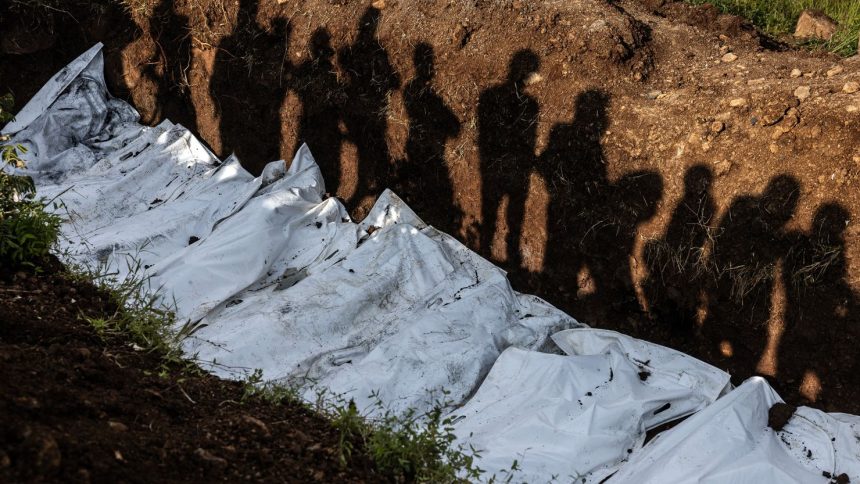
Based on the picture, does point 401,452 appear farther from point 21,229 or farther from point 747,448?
point 21,229

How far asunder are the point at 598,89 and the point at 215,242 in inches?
82.0

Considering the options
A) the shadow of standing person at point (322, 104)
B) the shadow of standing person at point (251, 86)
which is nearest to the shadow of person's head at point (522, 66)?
the shadow of standing person at point (322, 104)

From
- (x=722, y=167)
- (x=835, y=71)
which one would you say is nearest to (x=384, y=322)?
(x=722, y=167)

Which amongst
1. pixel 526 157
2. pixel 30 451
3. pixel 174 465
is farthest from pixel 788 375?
pixel 30 451

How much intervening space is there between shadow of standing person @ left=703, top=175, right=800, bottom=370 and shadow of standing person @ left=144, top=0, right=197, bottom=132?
3480 millimetres

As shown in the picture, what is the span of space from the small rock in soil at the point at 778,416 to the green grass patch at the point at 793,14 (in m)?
2.05

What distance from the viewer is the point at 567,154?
3.69 meters

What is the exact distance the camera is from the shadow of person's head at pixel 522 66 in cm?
387

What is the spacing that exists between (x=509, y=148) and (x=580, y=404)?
5.14 ft

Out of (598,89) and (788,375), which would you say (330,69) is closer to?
(598,89)

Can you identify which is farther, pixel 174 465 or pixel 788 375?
pixel 788 375

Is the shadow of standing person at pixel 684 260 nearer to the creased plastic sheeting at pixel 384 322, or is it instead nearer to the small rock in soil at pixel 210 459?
the creased plastic sheeting at pixel 384 322

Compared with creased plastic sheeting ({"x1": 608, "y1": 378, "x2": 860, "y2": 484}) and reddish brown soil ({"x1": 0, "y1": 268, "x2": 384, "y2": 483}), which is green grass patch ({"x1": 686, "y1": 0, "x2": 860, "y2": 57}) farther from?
reddish brown soil ({"x1": 0, "y1": 268, "x2": 384, "y2": 483})

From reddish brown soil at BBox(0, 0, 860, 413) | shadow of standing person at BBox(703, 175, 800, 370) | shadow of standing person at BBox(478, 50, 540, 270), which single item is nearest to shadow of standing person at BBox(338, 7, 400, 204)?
reddish brown soil at BBox(0, 0, 860, 413)
